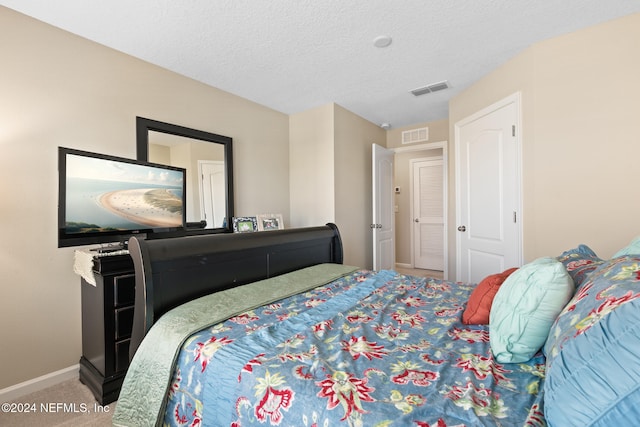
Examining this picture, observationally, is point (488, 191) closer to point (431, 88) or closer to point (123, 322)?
point (431, 88)

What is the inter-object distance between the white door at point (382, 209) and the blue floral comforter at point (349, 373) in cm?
254

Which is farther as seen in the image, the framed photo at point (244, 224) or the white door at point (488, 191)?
the framed photo at point (244, 224)

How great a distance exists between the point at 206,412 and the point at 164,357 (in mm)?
301

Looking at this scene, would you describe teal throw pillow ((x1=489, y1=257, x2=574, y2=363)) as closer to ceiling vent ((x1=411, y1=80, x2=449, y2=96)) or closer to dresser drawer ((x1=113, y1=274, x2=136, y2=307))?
dresser drawer ((x1=113, y1=274, x2=136, y2=307))

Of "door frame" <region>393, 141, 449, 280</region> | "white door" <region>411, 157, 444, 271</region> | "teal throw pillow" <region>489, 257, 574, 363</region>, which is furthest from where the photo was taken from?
"white door" <region>411, 157, 444, 271</region>

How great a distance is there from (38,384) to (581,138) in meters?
4.32

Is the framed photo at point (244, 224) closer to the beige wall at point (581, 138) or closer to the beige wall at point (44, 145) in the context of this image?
the beige wall at point (44, 145)

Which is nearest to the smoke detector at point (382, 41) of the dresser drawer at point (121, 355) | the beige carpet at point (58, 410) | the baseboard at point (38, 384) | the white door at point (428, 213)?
the dresser drawer at point (121, 355)

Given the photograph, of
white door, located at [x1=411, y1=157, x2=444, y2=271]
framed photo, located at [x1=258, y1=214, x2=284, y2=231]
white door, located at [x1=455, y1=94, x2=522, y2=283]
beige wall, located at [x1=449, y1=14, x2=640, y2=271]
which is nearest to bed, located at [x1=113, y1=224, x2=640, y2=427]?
beige wall, located at [x1=449, y1=14, x2=640, y2=271]

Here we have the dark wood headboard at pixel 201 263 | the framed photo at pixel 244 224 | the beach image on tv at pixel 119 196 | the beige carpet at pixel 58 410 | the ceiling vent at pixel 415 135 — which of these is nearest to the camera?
the dark wood headboard at pixel 201 263

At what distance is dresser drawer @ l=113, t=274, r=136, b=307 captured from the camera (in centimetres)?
186

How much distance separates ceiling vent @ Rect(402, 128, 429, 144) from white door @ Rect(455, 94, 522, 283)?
3.49 feet

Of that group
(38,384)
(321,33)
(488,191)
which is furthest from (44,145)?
(488,191)

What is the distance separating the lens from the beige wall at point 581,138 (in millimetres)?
2037
